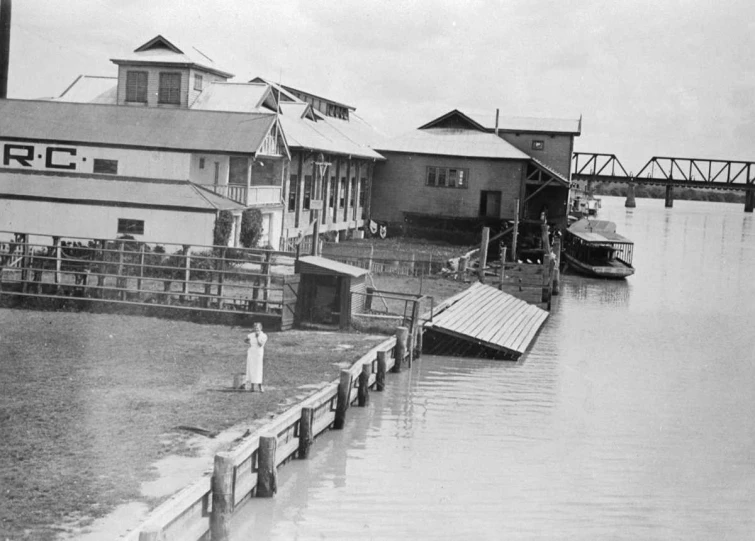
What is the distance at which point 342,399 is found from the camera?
1933 cm

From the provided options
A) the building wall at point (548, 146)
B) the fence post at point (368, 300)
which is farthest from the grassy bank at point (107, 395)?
the building wall at point (548, 146)

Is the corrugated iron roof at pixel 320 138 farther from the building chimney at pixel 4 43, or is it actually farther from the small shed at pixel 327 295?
the small shed at pixel 327 295

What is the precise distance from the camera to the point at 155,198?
37.4m

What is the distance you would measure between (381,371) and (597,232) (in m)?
45.5

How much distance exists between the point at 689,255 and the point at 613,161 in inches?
2482

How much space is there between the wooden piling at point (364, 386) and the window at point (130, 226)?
17832 mm

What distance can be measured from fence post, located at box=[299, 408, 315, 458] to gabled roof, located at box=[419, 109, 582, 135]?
53473 millimetres

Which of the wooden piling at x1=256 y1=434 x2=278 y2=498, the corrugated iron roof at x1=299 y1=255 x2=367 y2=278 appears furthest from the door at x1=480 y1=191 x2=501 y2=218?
the wooden piling at x1=256 y1=434 x2=278 y2=498

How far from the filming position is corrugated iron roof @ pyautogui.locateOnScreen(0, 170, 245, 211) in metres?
37.1

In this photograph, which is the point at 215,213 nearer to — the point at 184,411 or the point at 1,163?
the point at 1,163

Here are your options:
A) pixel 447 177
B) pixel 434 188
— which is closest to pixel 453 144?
pixel 447 177

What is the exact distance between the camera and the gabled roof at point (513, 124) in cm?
6869

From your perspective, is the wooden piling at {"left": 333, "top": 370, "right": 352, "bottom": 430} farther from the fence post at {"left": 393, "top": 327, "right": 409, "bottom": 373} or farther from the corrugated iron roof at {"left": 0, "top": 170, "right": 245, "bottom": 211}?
the corrugated iron roof at {"left": 0, "top": 170, "right": 245, "bottom": 211}

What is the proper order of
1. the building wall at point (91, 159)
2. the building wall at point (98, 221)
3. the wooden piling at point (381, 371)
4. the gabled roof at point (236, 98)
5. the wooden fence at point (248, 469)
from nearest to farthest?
the wooden fence at point (248, 469) → the wooden piling at point (381, 371) → the building wall at point (98, 221) → the building wall at point (91, 159) → the gabled roof at point (236, 98)
